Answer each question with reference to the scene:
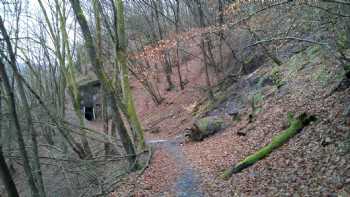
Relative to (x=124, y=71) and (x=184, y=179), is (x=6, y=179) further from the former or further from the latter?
(x=124, y=71)

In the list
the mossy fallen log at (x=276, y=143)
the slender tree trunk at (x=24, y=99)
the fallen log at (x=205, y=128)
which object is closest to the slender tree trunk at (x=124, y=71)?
the fallen log at (x=205, y=128)

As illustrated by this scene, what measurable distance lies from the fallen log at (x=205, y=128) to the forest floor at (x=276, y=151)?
17.0 inches

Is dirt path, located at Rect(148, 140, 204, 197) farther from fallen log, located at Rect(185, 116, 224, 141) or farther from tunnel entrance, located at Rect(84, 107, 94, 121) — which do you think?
tunnel entrance, located at Rect(84, 107, 94, 121)

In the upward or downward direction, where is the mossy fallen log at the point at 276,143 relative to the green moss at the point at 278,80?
downward

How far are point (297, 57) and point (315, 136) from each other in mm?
8399

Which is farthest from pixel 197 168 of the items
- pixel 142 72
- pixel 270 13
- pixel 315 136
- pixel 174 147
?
pixel 142 72

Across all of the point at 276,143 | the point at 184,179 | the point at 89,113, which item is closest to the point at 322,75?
the point at 276,143

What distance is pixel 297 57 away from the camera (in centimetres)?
1573

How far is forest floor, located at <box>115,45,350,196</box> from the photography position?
689 centimetres

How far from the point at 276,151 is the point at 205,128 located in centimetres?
752

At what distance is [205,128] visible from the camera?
650 inches

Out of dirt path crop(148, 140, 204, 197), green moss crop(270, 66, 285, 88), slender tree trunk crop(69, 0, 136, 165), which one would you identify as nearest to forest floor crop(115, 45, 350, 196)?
dirt path crop(148, 140, 204, 197)

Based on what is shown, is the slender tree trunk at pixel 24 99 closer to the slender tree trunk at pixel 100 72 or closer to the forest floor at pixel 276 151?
the forest floor at pixel 276 151

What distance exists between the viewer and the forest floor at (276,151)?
689 cm
